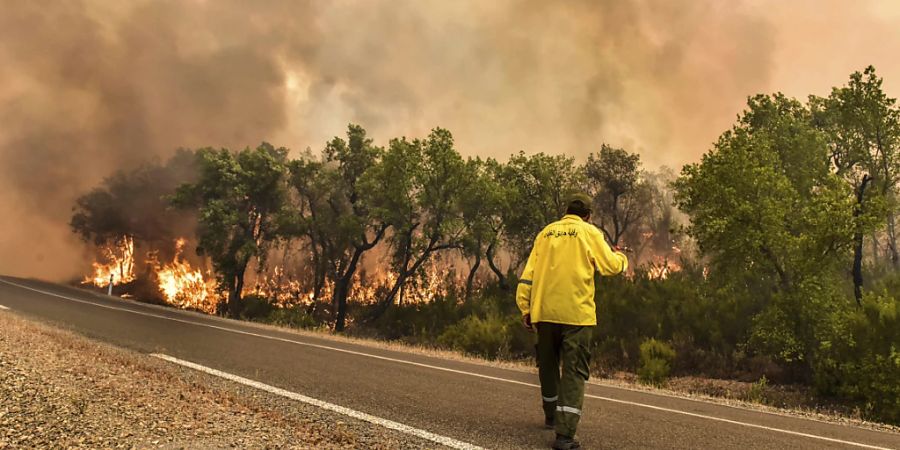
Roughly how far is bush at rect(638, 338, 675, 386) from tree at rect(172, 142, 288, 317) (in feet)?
80.0

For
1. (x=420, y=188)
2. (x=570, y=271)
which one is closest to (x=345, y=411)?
(x=570, y=271)

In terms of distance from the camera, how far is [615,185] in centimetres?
3491

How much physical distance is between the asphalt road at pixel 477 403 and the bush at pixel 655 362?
6850 millimetres

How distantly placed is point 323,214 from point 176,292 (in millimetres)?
15534

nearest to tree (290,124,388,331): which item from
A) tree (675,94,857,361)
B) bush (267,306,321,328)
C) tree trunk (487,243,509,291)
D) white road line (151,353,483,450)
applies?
bush (267,306,321,328)

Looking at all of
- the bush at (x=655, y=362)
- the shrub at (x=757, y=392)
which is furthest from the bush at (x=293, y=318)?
the shrub at (x=757, y=392)

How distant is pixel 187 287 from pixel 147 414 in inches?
1571

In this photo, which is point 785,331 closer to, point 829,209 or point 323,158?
point 829,209

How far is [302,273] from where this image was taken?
38.6 meters

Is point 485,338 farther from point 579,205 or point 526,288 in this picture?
point 579,205

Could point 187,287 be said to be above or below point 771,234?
below

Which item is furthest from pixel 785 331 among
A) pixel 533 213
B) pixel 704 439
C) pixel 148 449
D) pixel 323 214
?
pixel 323 214

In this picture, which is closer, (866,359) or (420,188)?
(866,359)

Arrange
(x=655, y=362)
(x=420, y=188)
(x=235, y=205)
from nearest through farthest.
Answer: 1. (x=655, y=362)
2. (x=420, y=188)
3. (x=235, y=205)
